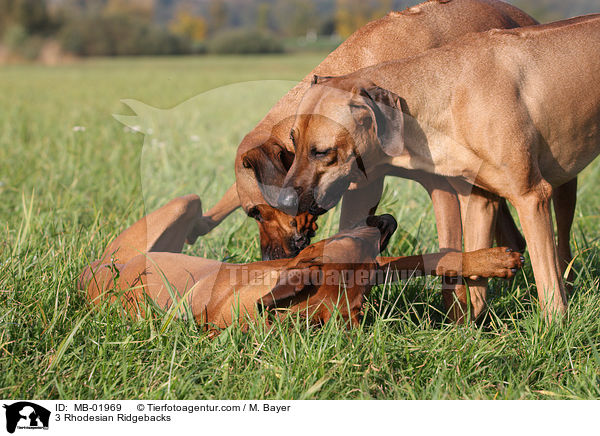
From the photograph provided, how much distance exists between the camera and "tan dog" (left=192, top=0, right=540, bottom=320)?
11.7 ft

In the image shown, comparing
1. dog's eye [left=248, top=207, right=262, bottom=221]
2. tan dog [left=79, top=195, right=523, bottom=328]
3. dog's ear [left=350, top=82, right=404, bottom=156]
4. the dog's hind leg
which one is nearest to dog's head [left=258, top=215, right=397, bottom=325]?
tan dog [left=79, top=195, right=523, bottom=328]

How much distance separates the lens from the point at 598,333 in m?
3.23

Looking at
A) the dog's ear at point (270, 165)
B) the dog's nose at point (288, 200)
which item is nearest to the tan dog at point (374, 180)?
the dog's ear at point (270, 165)

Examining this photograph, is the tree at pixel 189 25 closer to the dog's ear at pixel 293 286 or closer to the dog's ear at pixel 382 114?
the dog's ear at pixel 382 114

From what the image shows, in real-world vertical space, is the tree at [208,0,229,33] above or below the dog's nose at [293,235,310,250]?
above

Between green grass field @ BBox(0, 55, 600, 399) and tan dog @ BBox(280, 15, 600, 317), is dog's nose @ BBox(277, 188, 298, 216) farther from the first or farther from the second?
green grass field @ BBox(0, 55, 600, 399)

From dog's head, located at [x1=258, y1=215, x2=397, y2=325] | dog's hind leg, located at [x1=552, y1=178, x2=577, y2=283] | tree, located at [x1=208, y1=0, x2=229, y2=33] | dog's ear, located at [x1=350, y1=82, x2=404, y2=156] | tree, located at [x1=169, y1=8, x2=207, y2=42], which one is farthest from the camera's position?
tree, located at [x1=208, y1=0, x2=229, y2=33]

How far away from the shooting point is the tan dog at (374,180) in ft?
11.7

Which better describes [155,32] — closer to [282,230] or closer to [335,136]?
[282,230]

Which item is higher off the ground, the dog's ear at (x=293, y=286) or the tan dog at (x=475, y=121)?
the tan dog at (x=475, y=121)

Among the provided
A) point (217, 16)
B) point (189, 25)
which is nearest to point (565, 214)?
point (189, 25)
